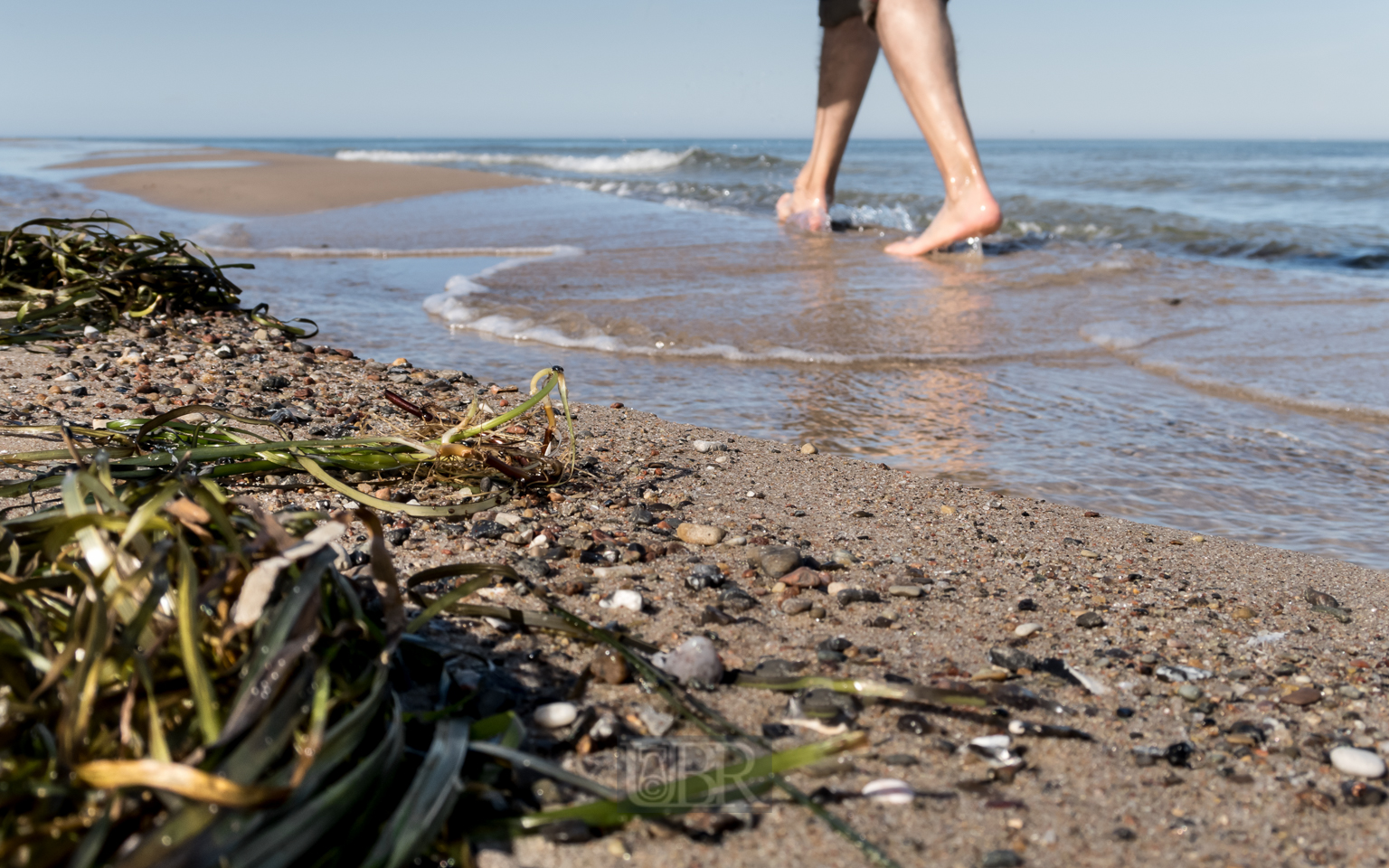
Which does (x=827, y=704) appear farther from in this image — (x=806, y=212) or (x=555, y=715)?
(x=806, y=212)

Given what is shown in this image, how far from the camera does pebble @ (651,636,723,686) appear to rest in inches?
52.4

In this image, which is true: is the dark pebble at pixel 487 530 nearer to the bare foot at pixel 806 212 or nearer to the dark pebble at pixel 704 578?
the dark pebble at pixel 704 578

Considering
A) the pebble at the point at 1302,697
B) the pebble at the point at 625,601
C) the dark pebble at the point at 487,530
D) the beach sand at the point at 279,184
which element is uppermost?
the beach sand at the point at 279,184

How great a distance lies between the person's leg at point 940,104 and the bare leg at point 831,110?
1.05 metres

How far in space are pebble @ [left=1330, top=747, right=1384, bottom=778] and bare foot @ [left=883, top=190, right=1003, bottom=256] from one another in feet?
16.3

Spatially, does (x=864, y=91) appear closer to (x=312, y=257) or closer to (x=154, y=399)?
(x=312, y=257)

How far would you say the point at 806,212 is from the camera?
7.84m

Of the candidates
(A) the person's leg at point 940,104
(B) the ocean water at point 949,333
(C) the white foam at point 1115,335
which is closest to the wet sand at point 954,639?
(B) the ocean water at point 949,333

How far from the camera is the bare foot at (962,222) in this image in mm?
5891

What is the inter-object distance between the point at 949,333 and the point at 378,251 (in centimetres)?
359

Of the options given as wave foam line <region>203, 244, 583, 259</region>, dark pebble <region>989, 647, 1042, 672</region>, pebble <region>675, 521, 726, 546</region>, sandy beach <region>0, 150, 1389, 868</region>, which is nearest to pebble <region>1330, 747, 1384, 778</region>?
sandy beach <region>0, 150, 1389, 868</region>

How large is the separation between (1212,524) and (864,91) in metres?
5.59

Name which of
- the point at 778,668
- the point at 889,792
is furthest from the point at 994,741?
the point at 778,668

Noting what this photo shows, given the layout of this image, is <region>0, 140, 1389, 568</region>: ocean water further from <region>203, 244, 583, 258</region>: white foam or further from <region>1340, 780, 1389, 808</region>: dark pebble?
<region>1340, 780, 1389, 808</region>: dark pebble
